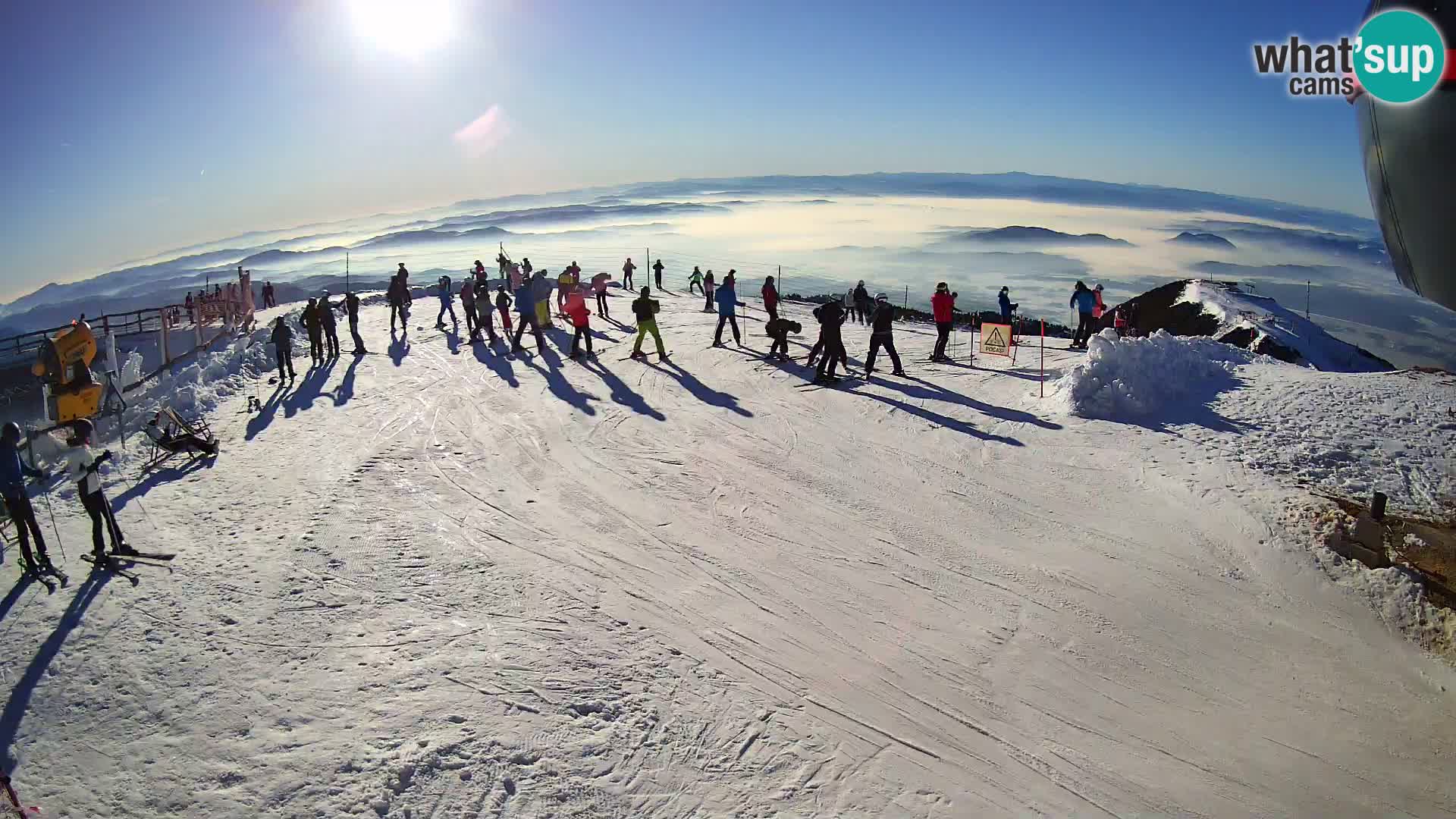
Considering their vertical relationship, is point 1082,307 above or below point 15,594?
above

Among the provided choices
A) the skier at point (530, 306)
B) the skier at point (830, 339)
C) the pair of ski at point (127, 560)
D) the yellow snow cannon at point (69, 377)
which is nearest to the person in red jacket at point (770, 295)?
the skier at point (830, 339)

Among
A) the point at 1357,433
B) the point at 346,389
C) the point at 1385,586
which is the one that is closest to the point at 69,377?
the point at 346,389

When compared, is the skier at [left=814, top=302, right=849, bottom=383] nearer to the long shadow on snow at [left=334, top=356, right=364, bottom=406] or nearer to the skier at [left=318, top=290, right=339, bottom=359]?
the long shadow on snow at [left=334, top=356, right=364, bottom=406]

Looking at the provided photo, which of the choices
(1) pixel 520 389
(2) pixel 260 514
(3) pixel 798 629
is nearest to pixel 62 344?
(2) pixel 260 514

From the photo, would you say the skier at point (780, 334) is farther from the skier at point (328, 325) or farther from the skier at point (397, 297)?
the skier at point (397, 297)

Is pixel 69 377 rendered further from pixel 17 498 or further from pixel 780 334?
pixel 780 334

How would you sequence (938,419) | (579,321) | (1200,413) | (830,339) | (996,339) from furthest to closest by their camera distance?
(579,321) → (996,339) → (830,339) → (938,419) → (1200,413)
